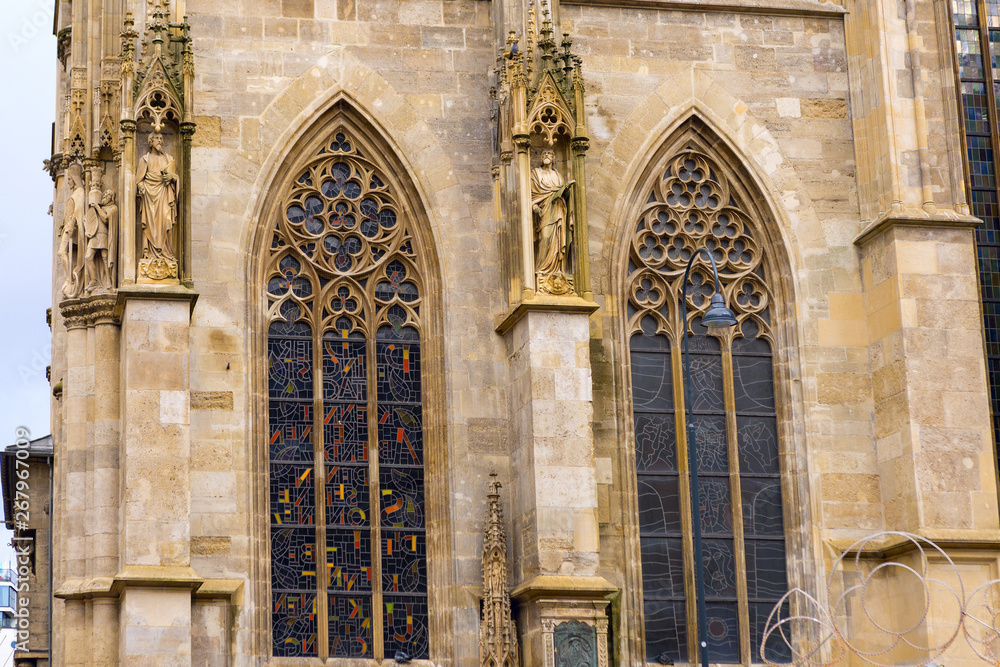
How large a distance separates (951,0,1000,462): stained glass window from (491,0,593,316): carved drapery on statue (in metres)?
6.87

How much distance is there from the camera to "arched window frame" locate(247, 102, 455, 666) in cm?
2348

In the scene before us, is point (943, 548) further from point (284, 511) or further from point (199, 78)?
point (199, 78)

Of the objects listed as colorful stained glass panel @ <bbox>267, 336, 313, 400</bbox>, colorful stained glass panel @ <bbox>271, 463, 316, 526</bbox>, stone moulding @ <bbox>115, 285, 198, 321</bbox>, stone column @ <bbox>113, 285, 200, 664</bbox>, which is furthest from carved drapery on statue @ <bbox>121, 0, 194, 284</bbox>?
colorful stained glass panel @ <bbox>271, 463, 316, 526</bbox>

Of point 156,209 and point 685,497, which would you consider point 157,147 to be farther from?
point 685,497

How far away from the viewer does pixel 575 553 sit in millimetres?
22875

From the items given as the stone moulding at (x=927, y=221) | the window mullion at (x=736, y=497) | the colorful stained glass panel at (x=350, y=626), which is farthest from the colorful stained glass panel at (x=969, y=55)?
the colorful stained glass panel at (x=350, y=626)

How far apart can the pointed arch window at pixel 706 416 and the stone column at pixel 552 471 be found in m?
2.01

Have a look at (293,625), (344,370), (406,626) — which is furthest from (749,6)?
(293,625)

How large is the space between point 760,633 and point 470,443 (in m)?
4.79

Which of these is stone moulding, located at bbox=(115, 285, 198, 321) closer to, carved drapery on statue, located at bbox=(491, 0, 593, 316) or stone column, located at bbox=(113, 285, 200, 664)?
stone column, located at bbox=(113, 285, 200, 664)

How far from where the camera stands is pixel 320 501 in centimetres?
2408

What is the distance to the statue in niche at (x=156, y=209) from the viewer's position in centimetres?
2281

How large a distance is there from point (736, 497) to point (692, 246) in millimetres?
3664

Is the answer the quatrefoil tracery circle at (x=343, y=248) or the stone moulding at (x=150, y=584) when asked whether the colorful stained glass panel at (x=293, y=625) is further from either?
the quatrefoil tracery circle at (x=343, y=248)
